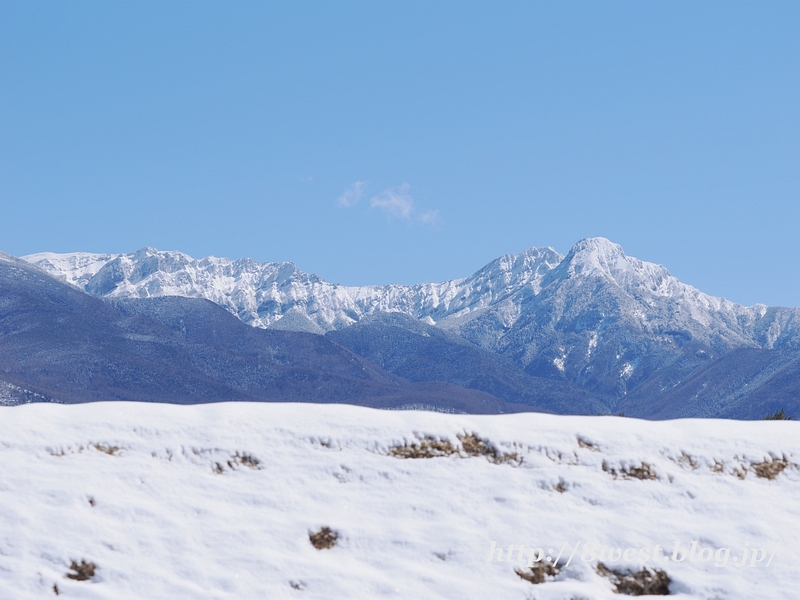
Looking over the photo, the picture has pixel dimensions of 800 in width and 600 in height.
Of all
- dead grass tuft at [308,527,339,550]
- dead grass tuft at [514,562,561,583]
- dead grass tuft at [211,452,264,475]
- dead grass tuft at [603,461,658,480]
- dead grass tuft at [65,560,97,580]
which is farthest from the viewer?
dead grass tuft at [603,461,658,480]

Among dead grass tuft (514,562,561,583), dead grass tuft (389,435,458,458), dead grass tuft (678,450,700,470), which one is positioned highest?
dead grass tuft (678,450,700,470)

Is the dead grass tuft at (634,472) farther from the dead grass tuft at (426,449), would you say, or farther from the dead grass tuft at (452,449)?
the dead grass tuft at (426,449)

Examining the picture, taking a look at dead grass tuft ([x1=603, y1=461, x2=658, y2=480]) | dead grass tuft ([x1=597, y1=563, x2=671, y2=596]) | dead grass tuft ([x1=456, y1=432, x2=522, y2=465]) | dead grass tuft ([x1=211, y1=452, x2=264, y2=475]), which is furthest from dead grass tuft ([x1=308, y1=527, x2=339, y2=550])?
dead grass tuft ([x1=603, y1=461, x2=658, y2=480])

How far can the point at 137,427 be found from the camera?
67.4 ft

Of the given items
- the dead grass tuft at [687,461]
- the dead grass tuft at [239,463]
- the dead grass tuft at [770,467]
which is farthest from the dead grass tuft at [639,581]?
the dead grass tuft at [239,463]

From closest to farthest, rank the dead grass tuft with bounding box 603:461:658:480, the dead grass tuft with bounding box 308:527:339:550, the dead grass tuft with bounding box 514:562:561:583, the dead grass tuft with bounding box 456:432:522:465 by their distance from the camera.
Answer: the dead grass tuft with bounding box 514:562:561:583
the dead grass tuft with bounding box 308:527:339:550
the dead grass tuft with bounding box 603:461:658:480
the dead grass tuft with bounding box 456:432:522:465

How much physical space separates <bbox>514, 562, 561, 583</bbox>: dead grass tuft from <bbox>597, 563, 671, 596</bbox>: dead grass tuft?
37.8 inches

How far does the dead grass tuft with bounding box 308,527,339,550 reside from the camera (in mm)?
17969

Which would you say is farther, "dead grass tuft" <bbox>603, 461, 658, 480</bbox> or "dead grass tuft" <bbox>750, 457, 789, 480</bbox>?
"dead grass tuft" <bbox>750, 457, 789, 480</bbox>

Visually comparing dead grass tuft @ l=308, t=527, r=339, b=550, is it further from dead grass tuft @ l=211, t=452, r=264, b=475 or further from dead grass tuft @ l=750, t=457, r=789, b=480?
dead grass tuft @ l=750, t=457, r=789, b=480

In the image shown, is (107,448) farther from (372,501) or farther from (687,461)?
(687,461)

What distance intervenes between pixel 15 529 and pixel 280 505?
210 inches

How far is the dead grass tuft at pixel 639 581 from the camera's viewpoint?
1769cm

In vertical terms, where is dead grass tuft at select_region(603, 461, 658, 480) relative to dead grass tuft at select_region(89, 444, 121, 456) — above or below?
above
